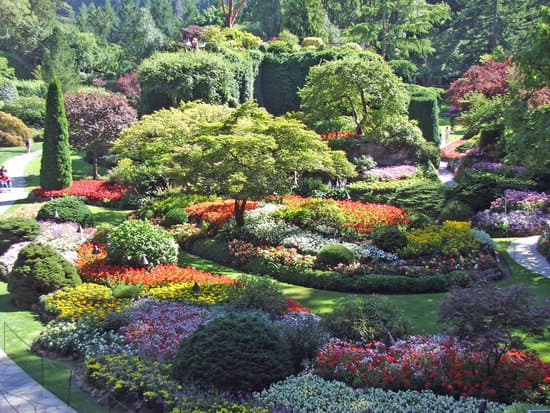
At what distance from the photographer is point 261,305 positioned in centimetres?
1123

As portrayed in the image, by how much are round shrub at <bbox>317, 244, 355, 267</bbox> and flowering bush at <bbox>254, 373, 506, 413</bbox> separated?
6.42 meters

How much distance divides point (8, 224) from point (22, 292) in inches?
189

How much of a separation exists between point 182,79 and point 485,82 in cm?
1793

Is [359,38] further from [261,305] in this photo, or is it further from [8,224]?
[261,305]

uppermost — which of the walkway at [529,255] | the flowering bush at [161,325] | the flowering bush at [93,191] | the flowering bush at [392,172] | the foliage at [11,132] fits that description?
the foliage at [11,132]

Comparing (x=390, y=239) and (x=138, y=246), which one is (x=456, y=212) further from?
(x=138, y=246)

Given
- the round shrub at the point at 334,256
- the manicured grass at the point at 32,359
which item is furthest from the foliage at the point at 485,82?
the manicured grass at the point at 32,359

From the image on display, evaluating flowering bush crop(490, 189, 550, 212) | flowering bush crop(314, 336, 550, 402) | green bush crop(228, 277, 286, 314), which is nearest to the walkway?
flowering bush crop(490, 189, 550, 212)

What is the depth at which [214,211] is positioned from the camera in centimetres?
1892

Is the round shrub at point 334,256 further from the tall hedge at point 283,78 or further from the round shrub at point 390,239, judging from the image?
the tall hedge at point 283,78

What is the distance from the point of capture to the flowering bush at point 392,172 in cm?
2491

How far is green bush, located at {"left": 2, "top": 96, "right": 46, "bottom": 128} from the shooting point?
146ft

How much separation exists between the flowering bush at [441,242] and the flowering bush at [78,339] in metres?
7.88

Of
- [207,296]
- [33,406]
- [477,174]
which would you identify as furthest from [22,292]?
[477,174]
